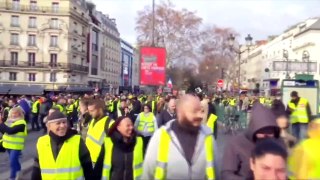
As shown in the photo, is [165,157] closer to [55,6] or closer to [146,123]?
[146,123]

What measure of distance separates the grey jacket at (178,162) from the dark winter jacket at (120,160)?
1283 millimetres

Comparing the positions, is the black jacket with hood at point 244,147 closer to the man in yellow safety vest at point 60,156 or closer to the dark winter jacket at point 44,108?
the man in yellow safety vest at point 60,156

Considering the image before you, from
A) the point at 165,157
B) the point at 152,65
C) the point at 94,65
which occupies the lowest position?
the point at 165,157

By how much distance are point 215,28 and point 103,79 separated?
88.5 feet

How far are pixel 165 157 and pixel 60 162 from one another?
1481 millimetres

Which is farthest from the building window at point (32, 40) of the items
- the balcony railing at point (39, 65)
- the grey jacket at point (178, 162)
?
the grey jacket at point (178, 162)

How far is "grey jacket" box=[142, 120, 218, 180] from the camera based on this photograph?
3.79 meters

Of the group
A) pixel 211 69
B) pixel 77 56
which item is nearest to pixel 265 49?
pixel 211 69

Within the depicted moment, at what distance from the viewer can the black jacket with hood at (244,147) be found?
382 centimetres

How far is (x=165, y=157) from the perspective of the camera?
3.81 meters

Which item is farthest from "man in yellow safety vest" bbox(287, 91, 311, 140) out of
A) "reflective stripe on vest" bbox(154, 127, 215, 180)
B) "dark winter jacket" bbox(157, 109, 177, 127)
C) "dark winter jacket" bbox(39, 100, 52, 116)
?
"dark winter jacket" bbox(39, 100, 52, 116)

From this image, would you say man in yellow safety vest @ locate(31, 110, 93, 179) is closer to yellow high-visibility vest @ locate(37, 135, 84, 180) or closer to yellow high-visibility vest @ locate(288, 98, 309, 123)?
yellow high-visibility vest @ locate(37, 135, 84, 180)

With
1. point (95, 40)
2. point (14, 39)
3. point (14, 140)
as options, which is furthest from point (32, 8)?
point (14, 140)

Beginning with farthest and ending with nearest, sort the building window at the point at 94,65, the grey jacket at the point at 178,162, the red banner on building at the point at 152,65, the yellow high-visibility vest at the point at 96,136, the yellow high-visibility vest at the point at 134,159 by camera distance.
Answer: the building window at the point at 94,65 < the red banner on building at the point at 152,65 < the yellow high-visibility vest at the point at 96,136 < the yellow high-visibility vest at the point at 134,159 < the grey jacket at the point at 178,162
